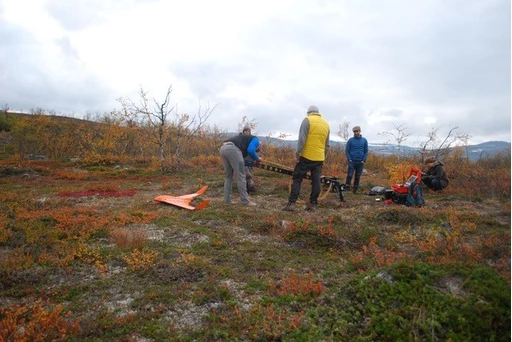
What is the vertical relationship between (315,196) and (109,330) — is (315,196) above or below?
above

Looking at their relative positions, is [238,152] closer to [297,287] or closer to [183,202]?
[183,202]

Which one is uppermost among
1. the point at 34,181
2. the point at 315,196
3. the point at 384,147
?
the point at 384,147

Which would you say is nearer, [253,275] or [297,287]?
[297,287]

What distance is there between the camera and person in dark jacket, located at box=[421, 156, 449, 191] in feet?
27.6

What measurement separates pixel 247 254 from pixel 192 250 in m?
0.83

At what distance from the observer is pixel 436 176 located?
8430 millimetres

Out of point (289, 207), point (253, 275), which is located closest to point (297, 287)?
point (253, 275)

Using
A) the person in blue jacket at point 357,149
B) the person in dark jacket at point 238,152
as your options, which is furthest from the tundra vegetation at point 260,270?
the person in blue jacket at point 357,149

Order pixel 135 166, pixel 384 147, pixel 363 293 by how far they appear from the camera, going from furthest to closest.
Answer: pixel 135 166 → pixel 384 147 → pixel 363 293

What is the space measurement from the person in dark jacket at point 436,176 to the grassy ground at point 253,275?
1.08 metres

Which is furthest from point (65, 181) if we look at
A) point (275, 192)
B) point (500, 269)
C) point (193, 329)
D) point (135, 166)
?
point (500, 269)

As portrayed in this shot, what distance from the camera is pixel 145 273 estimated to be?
4090 mm

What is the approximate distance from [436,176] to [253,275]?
6491 mm

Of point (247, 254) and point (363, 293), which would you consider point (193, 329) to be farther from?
point (247, 254)
